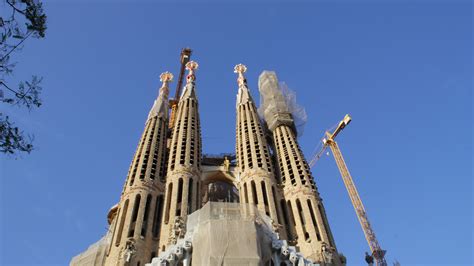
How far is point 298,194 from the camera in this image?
2917cm

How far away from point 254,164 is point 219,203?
888 centimetres

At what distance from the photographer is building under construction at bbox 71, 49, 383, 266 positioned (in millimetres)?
20000

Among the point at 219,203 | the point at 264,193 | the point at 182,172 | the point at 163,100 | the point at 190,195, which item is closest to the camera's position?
the point at 219,203

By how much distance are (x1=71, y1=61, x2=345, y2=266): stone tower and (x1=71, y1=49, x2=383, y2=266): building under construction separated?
0.06 metres

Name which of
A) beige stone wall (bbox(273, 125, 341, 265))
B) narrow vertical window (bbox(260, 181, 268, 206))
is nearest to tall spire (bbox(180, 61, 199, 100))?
beige stone wall (bbox(273, 125, 341, 265))

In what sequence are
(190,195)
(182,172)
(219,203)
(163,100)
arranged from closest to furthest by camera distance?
(219,203)
(190,195)
(182,172)
(163,100)

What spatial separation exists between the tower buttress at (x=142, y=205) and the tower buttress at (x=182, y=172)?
89cm

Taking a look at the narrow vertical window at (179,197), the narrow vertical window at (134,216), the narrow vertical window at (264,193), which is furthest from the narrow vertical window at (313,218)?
the narrow vertical window at (134,216)

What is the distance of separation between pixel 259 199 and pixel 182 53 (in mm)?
38078

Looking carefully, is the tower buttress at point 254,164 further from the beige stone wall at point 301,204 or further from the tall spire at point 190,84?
the tall spire at point 190,84

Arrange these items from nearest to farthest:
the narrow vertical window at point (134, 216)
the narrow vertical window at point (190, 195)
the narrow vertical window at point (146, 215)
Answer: the narrow vertical window at point (134, 216) → the narrow vertical window at point (146, 215) → the narrow vertical window at point (190, 195)

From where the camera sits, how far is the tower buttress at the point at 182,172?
2626 cm

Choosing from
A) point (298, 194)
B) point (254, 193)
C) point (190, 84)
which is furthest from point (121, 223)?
point (190, 84)

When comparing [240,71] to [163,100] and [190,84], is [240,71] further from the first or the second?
[163,100]
